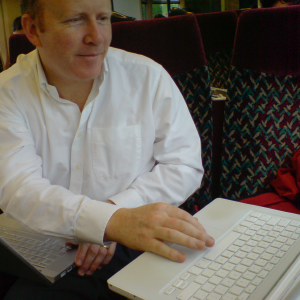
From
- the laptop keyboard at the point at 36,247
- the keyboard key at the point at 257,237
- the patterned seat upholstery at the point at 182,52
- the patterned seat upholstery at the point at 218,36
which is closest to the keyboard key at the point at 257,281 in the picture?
the keyboard key at the point at 257,237

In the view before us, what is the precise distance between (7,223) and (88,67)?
538 millimetres

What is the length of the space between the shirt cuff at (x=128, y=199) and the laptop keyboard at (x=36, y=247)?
187 mm

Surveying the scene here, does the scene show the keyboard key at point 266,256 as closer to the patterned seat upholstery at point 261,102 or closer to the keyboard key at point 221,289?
the keyboard key at point 221,289

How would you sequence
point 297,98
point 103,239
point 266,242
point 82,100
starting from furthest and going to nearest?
point 297,98
point 82,100
point 103,239
point 266,242

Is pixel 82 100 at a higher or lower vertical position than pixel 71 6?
lower

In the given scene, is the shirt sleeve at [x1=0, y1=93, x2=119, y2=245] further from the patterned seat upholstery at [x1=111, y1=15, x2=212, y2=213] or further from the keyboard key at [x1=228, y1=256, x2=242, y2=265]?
the patterned seat upholstery at [x1=111, y1=15, x2=212, y2=213]

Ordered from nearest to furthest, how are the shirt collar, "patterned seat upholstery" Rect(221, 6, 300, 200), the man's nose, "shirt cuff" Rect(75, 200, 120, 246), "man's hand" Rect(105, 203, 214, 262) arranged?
"man's hand" Rect(105, 203, 214, 262) < "shirt cuff" Rect(75, 200, 120, 246) < the man's nose < the shirt collar < "patterned seat upholstery" Rect(221, 6, 300, 200)

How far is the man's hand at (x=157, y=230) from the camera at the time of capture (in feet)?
1.79

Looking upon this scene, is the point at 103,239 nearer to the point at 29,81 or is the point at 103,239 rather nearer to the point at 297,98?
the point at 29,81

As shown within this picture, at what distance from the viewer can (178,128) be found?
2.98 feet

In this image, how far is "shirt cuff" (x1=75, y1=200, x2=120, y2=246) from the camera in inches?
26.1

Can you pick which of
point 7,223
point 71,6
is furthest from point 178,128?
point 7,223

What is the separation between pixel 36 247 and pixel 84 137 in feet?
1.05

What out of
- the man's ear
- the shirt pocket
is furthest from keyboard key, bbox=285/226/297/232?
the man's ear
